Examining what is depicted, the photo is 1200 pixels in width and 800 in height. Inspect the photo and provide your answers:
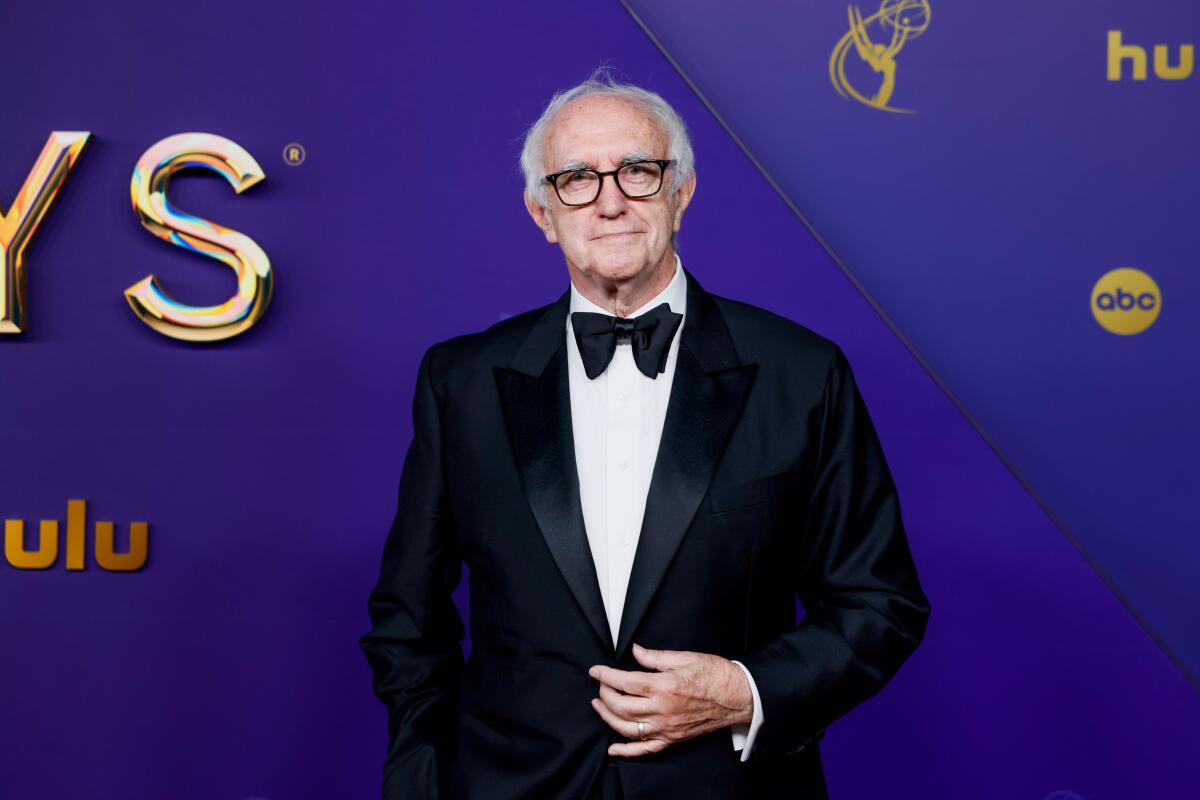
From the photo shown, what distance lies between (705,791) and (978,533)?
1153 mm

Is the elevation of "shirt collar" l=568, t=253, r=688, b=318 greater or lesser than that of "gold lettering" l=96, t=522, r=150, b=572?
greater

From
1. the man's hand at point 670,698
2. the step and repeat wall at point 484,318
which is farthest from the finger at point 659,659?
the step and repeat wall at point 484,318

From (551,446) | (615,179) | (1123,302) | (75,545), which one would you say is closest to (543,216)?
(615,179)

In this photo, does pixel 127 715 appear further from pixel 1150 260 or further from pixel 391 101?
pixel 1150 260

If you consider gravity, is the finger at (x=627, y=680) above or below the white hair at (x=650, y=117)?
below

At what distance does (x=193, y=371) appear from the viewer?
2.64 m

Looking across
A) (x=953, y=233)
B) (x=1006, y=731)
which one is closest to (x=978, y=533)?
(x=1006, y=731)

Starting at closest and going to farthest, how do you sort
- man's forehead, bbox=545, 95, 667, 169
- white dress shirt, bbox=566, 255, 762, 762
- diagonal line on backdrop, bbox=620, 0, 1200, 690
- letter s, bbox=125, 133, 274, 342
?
white dress shirt, bbox=566, 255, 762, 762, man's forehead, bbox=545, 95, 667, 169, diagonal line on backdrop, bbox=620, 0, 1200, 690, letter s, bbox=125, 133, 274, 342

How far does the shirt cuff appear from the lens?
1493 mm

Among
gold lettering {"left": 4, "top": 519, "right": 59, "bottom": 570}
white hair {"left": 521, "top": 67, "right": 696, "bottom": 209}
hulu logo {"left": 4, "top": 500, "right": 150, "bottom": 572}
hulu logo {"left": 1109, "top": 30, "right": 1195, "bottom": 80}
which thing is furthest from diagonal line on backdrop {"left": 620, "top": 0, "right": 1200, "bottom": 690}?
gold lettering {"left": 4, "top": 519, "right": 59, "bottom": 570}

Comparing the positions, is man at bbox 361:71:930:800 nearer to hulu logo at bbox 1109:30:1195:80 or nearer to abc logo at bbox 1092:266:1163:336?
abc logo at bbox 1092:266:1163:336

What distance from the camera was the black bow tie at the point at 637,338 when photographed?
64.9 inches

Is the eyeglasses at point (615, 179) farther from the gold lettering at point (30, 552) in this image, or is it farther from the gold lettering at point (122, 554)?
the gold lettering at point (30, 552)

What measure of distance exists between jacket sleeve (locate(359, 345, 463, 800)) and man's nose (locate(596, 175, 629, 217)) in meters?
0.35
